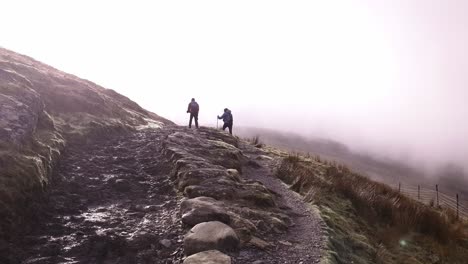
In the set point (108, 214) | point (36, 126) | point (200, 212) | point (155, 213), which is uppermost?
point (36, 126)

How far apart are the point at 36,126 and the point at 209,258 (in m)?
8.21

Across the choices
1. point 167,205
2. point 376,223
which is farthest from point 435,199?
point 167,205

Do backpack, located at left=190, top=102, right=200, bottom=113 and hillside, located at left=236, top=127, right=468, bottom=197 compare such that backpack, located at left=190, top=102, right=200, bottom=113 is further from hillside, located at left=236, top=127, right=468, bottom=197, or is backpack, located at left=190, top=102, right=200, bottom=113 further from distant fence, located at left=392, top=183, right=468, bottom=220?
hillside, located at left=236, top=127, right=468, bottom=197

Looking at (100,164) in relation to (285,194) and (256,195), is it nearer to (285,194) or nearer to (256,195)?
(256,195)

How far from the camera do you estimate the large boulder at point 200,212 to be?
8852 mm

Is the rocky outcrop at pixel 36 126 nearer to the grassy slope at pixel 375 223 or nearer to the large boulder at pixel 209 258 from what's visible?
the large boulder at pixel 209 258

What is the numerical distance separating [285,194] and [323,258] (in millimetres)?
5035

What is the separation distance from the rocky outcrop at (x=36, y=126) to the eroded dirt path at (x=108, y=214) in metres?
0.52

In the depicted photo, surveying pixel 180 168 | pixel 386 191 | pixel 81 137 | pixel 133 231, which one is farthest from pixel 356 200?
pixel 81 137

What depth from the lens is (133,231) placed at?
341 inches

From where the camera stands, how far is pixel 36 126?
1243 cm

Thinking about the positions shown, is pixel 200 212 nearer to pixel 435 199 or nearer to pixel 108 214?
pixel 108 214

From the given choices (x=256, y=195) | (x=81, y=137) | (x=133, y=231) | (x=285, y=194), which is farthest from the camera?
(x=81, y=137)

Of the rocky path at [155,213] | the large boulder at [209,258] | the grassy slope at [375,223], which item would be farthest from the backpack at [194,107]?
the large boulder at [209,258]
